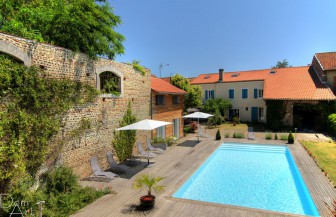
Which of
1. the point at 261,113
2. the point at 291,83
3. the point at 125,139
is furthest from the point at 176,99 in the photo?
the point at 291,83

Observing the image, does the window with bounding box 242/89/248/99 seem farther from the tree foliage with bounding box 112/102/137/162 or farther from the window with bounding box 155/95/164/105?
the tree foliage with bounding box 112/102/137/162

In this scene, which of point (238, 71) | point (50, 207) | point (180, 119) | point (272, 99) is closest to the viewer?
point (50, 207)

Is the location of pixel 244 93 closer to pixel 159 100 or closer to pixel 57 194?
pixel 159 100

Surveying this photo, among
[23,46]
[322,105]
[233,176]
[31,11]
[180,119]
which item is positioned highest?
[31,11]

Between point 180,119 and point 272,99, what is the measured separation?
12.7m

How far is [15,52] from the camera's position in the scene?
7.59m

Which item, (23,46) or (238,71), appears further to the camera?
(238,71)

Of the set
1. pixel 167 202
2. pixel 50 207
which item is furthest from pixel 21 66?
pixel 167 202

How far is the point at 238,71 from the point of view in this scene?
38.9 meters

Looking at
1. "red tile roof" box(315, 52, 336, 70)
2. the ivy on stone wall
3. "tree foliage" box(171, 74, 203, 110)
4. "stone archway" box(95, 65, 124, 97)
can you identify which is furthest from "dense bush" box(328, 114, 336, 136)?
the ivy on stone wall

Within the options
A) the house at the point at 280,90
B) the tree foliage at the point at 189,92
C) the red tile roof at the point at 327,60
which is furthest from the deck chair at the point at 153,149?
the red tile roof at the point at 327,60

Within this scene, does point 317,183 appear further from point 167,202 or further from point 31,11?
point 31,11

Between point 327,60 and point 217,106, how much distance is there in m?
15.4

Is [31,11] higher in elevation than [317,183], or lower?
higher
